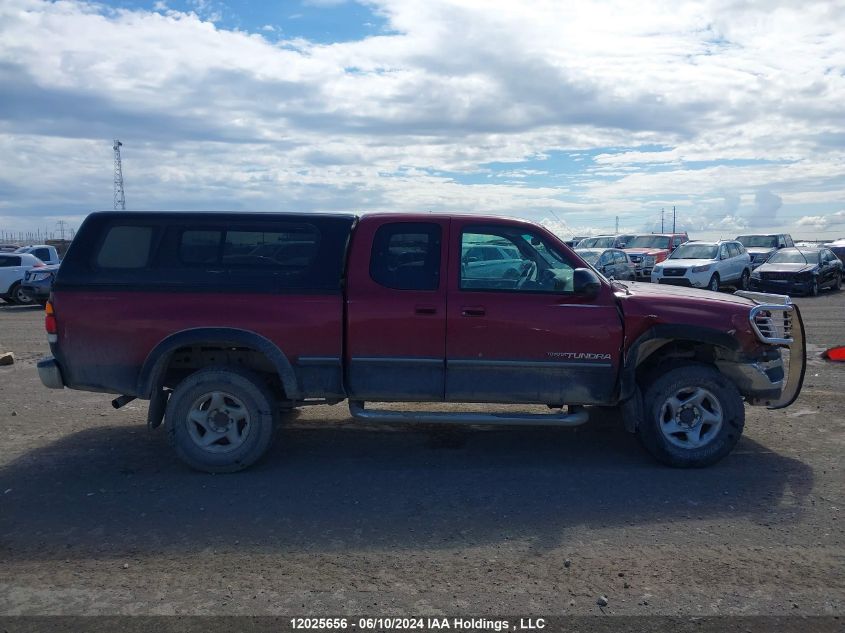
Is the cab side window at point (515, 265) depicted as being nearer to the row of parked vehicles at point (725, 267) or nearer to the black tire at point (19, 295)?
the row of parked vehicles at point (725, 267)

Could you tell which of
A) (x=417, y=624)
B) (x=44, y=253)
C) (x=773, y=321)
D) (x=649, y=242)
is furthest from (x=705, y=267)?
(x=417, y=624)

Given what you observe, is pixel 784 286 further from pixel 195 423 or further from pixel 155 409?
pixel 155 409

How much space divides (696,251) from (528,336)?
2018 cm

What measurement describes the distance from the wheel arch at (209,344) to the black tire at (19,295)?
57.6 feet

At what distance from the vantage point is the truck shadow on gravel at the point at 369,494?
4867 mm

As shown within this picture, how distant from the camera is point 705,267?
23109mm

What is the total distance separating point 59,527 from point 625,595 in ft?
11.8

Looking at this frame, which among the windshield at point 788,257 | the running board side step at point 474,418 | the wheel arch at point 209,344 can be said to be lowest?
the running board side step at point 474,418

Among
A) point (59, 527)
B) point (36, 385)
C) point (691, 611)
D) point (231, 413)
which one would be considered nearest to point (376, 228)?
point (231, 413)

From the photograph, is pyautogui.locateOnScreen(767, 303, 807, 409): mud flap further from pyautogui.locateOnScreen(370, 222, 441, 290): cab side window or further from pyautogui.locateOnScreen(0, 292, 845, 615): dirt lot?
pyautogui.locateOnScreen(370, 222, 441, 290): cab side window

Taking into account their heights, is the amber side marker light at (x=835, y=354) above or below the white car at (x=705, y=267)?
below

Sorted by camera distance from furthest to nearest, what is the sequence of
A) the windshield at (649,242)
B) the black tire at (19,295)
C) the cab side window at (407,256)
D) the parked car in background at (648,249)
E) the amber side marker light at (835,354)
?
1. the windshield at (649,242)
2. the parked car in background at (648,249)
3. the black tire at (19,295)
4. the amber side marker light at (835,354)
5. the cab side window at (407,256)

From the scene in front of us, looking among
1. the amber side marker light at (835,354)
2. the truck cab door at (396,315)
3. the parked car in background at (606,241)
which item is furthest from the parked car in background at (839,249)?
the truck cab door at (396,315)

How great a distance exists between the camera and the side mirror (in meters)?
5.93
